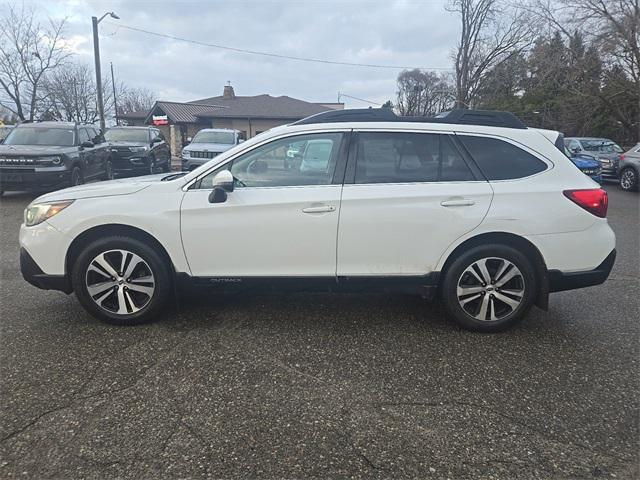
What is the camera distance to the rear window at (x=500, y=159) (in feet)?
11.9

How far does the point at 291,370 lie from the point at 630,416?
205cm

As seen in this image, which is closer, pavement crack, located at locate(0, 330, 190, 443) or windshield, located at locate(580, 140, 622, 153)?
pavement crack, located at locate(0, 330, 190, 443)

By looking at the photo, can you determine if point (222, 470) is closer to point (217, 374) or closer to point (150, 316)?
point (217, 374)

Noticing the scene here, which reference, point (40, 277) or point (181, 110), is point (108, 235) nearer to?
point (40, 277)

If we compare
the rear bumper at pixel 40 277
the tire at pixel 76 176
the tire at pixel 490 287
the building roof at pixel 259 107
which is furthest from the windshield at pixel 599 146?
the building roof at pixel 259 107

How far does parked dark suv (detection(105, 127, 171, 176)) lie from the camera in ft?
45.2

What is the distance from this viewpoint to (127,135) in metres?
15.1

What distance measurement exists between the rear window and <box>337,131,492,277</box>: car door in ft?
0.32

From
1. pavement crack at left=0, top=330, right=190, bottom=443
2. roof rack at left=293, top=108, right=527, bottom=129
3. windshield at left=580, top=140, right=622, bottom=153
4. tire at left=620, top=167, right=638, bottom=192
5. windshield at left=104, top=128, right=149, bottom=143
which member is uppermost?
windshield at left=104, top=128, right=149, bottom=143

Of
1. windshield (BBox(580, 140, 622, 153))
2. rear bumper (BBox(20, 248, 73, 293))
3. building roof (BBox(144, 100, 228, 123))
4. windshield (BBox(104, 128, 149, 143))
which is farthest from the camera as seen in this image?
building roof (BBox(144, 100, 228, 123))

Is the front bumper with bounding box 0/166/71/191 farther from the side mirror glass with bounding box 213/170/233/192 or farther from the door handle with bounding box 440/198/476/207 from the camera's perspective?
the door handle with bounding box 440/198/476/207

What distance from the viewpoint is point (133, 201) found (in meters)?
3.55

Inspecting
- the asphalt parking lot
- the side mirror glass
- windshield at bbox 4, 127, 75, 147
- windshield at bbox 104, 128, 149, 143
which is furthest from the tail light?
windshield at bbox 104, 128, 149, 143

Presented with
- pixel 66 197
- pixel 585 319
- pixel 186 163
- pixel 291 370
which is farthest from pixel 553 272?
pixel 186 163
